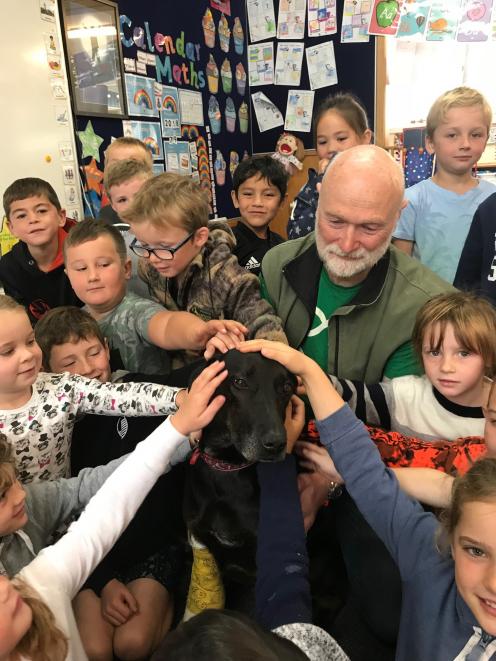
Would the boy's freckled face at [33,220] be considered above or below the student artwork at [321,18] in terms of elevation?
below

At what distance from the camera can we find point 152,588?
5.24 feet

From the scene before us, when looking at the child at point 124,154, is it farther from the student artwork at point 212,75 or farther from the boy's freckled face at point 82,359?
the student artwork at point 212,75

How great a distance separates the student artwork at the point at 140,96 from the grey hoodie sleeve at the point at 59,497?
123 inches

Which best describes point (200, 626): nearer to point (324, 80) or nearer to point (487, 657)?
point (487, 657)

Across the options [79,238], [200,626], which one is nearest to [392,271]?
[79,238]

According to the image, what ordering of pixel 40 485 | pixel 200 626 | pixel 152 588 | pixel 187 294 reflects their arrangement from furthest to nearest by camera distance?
pixel 187 294, pixel 152 588, pixel 40 485, pixel 200 626

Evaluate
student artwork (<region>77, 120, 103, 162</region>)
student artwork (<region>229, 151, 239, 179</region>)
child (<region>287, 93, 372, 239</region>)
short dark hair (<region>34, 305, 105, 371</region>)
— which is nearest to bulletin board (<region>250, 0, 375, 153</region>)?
student artwork (<region>229, 151, 239, 179</region>)

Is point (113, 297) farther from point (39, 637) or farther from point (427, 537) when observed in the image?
point (427, 537)

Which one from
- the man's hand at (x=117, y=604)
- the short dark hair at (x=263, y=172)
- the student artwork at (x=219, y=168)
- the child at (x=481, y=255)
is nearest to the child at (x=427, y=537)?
the man's hand at (x=117, y=604)

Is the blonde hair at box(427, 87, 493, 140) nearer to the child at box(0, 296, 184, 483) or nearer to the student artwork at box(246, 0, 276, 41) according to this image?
the child at box(0, 296, 184, 483)

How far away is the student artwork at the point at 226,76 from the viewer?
5.00 metres

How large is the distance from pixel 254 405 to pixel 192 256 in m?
0.75

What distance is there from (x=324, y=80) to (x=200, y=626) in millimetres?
5352

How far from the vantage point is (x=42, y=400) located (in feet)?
4.96
